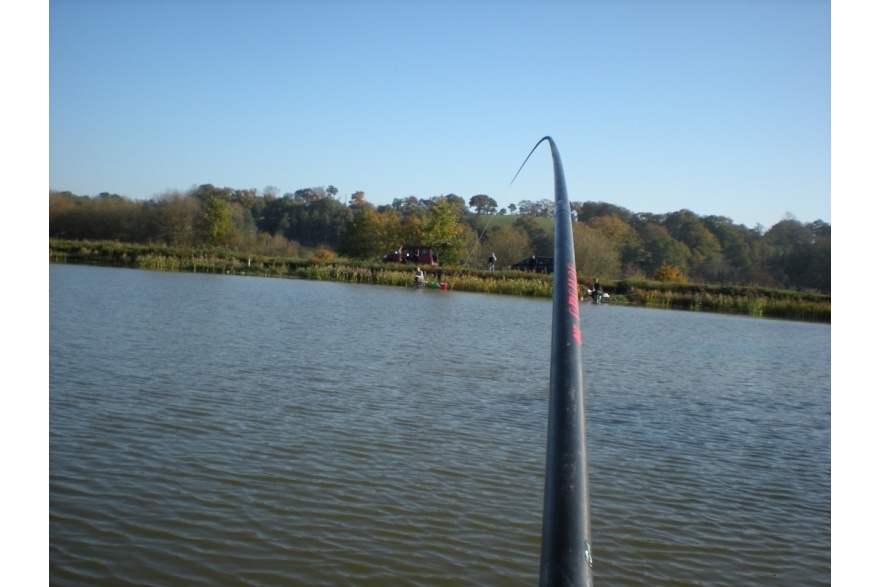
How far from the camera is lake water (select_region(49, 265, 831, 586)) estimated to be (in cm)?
472

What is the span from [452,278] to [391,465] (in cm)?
3455

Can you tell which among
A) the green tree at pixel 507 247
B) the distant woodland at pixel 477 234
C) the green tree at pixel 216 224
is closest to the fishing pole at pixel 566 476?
the distant woodland at pixel 477 234

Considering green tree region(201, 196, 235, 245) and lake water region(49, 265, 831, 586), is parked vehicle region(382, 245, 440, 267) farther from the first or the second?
lake water region(49, 265, 831, 586)

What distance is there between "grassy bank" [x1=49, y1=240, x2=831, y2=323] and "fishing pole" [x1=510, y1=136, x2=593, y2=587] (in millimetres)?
36090

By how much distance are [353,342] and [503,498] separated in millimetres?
8499

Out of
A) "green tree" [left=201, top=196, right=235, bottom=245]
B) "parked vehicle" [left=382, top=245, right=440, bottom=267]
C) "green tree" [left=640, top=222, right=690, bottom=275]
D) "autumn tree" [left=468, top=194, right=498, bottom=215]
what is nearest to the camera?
"parked vehicle" [left=382, top=245, right=440, bottom=267]

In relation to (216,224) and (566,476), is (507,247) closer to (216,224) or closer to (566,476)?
(216,224)

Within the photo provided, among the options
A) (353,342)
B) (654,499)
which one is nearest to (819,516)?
(654,499)

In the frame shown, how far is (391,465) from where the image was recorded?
21.4ft

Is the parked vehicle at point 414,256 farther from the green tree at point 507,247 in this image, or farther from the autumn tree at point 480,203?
the autumn tree at point 480,203

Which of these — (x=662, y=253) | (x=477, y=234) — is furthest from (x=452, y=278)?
(x=662, y=253)

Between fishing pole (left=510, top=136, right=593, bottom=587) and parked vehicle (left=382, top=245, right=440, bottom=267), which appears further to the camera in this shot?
parked vehicle (left=382, top=245, right=440, bottom=267)

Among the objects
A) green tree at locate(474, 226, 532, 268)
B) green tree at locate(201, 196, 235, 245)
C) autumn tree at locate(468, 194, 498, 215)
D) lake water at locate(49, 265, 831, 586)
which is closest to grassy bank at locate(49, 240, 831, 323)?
green tree at locate(201, 196, 235, 245)
